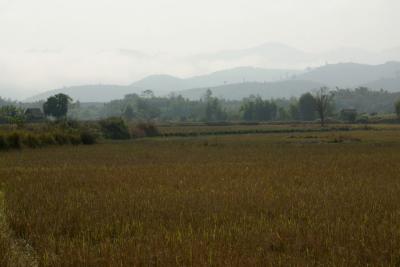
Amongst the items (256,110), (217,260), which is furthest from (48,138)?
(256,110)

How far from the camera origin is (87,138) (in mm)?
44844

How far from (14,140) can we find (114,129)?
2292cm

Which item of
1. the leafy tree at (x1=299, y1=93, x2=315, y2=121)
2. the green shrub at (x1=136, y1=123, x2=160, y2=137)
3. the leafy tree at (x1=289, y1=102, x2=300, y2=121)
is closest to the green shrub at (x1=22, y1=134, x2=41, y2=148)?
the green shrub at (x1=136, y1=123, x2=160, y2=137)

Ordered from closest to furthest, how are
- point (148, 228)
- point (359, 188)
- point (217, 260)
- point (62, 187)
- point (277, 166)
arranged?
1. point (217, 260)
2. point (148, 228)
3. point (359, 188)
4. point (62, 187)
5. point (277, 166)

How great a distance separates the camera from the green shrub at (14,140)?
35062 mm

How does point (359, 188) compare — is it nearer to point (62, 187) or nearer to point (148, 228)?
point (148, 228)

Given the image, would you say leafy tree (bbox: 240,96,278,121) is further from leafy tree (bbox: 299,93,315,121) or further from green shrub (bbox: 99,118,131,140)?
green shrub (bbox: 99,118,131,140)

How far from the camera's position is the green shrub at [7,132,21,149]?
35.1 meters

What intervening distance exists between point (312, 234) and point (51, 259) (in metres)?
4.76

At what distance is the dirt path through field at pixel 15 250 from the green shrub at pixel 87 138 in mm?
35317

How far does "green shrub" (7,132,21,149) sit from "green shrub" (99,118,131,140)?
71.0 feet

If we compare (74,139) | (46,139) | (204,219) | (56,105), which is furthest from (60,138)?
(56,105)

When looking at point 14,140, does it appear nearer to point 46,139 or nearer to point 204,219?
point 46,139

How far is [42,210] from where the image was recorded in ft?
36.5
